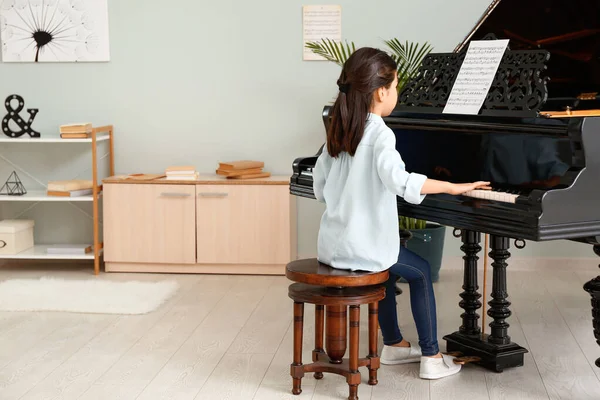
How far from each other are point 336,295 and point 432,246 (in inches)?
84.2

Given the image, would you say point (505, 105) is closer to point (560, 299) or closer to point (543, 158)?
point (543, 158)

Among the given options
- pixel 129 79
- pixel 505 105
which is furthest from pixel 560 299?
pixel 129 79

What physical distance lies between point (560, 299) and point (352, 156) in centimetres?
213

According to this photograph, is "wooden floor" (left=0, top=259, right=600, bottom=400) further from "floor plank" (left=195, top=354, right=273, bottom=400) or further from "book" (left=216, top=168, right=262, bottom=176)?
"book" (left=216, top=168, right=262, bottom=176)

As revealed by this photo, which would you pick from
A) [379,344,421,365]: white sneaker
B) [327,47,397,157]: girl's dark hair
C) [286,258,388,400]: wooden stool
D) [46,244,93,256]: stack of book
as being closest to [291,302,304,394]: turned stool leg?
[286,258,388,400]: wooden stool

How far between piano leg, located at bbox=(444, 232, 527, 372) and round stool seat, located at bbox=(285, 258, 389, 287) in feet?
1.80

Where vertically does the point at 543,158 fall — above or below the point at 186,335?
above

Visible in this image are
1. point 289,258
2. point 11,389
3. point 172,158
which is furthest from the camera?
point 172,158

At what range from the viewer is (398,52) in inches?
191

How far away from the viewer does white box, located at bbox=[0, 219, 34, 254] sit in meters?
5.30

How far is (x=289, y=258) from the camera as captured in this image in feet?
17.0

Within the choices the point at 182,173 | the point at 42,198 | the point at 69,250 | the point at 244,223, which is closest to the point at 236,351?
the point at 244,223

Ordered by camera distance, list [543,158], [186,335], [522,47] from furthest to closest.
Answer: [186,335] → [522,47] → [543,158]

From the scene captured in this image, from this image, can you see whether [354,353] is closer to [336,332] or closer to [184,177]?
[336,332]
